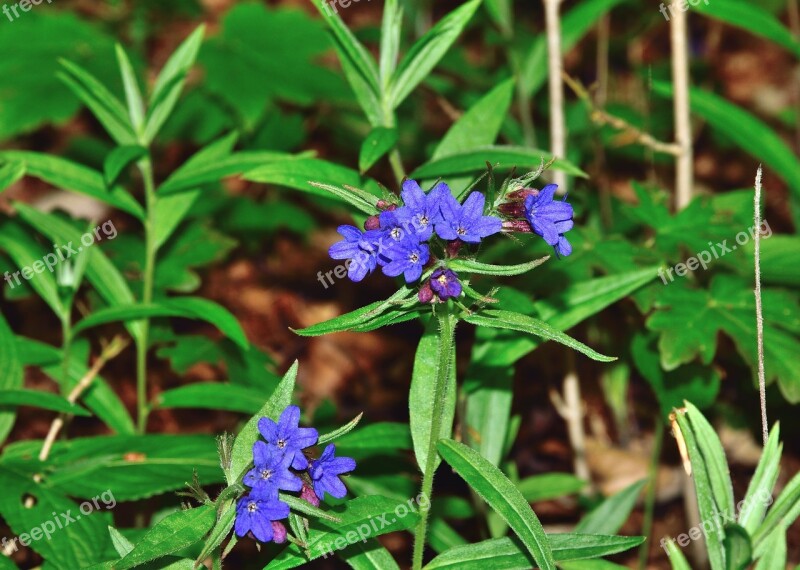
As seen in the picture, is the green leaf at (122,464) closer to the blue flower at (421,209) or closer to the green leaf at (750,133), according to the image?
the blue flower at (421,209)

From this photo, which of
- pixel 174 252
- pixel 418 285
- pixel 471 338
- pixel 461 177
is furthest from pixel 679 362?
pixel 174 252

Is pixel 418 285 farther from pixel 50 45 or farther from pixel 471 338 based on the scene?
pixel 50 45

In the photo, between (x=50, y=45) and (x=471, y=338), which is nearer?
(x=471, y=338)

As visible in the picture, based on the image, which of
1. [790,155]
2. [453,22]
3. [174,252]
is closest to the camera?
[453,22]

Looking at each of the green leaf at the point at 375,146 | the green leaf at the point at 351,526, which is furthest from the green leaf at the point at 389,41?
the green leaf at the point at 351,526

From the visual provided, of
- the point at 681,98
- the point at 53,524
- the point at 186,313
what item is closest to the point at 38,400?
the point at 53,524

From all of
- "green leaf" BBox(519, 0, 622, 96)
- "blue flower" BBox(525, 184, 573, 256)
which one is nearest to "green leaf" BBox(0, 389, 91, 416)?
"blue flower" BBox(525, 184, 573, 256)
